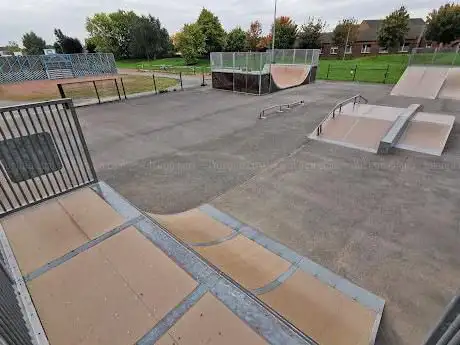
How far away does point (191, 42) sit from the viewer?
4359 cm

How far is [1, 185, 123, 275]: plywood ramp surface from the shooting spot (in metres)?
2.82

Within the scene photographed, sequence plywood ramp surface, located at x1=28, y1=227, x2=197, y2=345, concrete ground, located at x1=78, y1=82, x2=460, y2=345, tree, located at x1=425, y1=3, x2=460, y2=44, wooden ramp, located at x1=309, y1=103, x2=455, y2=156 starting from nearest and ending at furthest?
plywood ramp surface, located at x1=28, y1=227, x2=197, y2=345 < concrete ground, located at x1=78, y1=82, x2=460, y2=345 < wooden ramp, located at x1=309, y1=103, x2=455, y2=156 < tree, located at x1=425, y1=3, x2=460, y2=44

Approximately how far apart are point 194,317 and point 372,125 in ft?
28.2

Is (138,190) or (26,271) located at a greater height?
(26,271)

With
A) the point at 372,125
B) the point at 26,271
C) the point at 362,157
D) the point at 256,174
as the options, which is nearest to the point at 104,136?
the point at 256,174

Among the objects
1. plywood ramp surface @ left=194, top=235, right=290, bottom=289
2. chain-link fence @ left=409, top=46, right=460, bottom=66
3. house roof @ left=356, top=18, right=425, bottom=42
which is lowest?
plywood ramp surface @ left=194, top=235, right=290, bottom=289

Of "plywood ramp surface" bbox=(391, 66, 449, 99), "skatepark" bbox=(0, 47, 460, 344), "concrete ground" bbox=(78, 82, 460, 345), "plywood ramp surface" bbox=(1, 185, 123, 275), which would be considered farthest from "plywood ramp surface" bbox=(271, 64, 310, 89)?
"plywood ramp surface" bbox=(1, 185, 123, 275)

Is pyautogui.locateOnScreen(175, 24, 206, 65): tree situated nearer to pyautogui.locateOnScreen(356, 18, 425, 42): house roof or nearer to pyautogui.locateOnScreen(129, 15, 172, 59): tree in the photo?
pyautogui.locateOnScreen(129, 15, 172, 59): tree

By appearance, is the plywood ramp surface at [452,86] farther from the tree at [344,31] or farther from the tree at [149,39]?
the tree at [149,39]

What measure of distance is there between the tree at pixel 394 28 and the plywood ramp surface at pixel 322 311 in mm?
46618

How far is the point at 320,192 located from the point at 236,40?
49.3 meters

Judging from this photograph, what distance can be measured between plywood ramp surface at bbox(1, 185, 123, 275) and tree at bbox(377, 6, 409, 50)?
47421 mm

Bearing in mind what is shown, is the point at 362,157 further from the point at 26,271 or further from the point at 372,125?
the point at 26,271

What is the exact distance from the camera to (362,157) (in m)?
6.98
